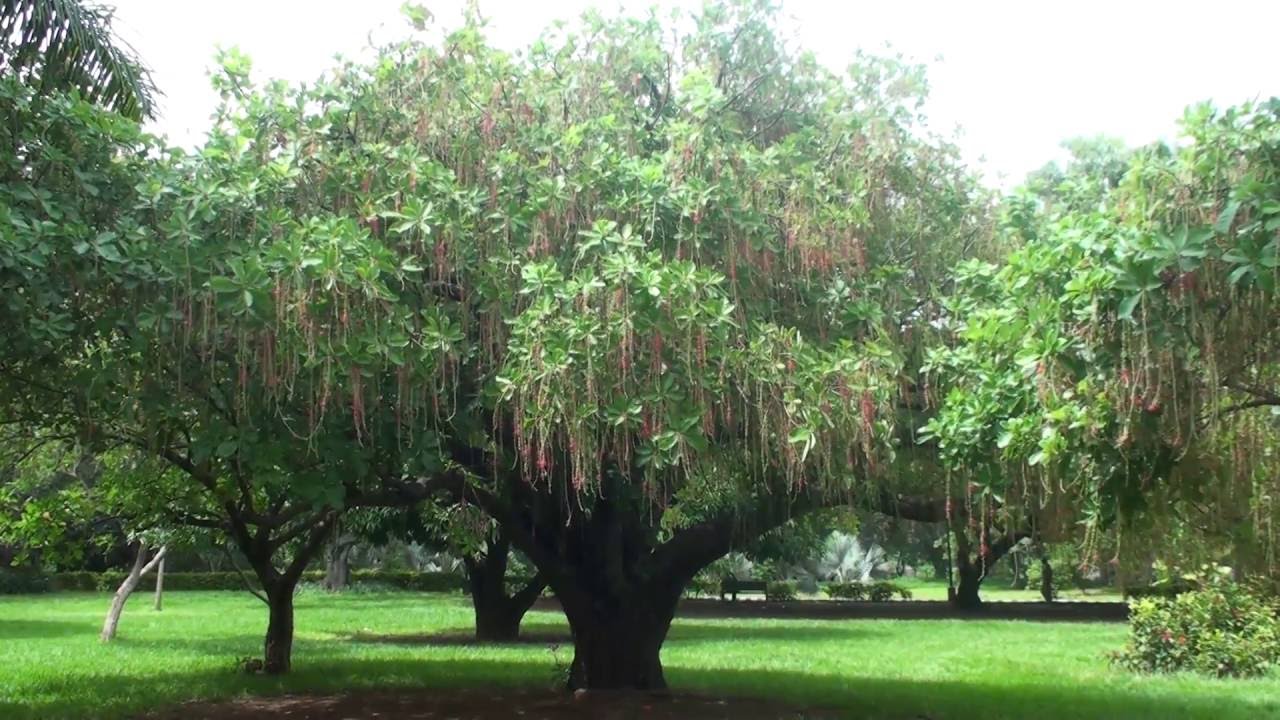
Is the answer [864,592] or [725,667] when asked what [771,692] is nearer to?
[725,667]

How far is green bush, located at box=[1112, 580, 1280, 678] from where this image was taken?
14.4 metres

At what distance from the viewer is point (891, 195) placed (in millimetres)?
9492

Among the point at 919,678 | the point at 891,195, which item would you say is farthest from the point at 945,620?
the point at 891,195

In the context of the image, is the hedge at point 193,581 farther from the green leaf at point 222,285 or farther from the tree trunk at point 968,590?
the green leaf at point 222,285

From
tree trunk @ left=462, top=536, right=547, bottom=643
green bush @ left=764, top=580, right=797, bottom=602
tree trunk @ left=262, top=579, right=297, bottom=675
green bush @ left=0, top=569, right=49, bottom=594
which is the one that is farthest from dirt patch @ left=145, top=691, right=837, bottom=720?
green bush @ left=0, top=569, right=49, bottom=594

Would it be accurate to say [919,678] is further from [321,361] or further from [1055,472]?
[321,361]

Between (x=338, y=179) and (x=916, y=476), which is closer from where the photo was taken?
(x=338, y=179)

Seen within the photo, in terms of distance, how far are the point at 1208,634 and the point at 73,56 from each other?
572 inches

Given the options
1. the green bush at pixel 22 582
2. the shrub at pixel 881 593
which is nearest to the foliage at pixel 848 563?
the shrub at pixel 881 593

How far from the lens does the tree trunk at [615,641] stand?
36.8ft

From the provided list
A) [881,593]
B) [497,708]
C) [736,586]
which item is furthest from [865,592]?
[497,708]

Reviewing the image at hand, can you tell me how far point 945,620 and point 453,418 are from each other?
918 inches

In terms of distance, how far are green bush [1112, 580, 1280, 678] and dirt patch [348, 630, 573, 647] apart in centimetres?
929

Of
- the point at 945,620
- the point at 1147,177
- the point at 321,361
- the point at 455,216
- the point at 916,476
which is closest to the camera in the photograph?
the point at 1147,177
